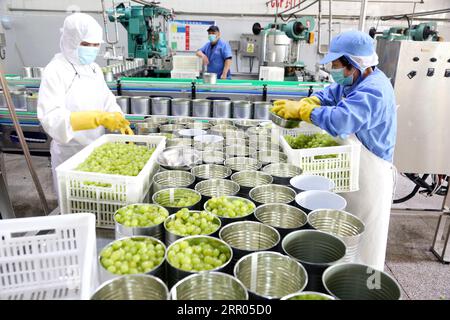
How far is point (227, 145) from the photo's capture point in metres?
2.22

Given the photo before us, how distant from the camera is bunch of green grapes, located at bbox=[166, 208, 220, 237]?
126cm

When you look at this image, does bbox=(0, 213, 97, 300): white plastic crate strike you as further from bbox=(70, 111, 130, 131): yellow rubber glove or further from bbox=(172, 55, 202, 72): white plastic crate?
bbox=(172, 55, 202, 72): white plastic crate

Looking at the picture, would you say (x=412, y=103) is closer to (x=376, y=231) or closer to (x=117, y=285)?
(x=376, y=231)

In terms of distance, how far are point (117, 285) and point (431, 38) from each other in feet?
17.9

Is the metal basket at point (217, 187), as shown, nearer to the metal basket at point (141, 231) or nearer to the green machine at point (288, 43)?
the metal basket at point (141, 231)

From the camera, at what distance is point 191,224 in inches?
51.4

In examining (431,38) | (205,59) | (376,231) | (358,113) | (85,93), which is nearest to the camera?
(358,113)

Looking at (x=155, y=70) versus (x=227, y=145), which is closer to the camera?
(x=227, y=145)

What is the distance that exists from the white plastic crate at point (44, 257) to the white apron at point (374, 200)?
161 centimetres

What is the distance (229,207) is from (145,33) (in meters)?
4.33

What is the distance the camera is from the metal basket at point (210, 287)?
0.97 m

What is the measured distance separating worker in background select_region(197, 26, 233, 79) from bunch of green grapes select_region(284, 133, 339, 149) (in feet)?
11.4

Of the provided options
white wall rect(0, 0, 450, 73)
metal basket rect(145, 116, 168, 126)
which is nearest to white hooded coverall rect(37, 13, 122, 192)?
metal basket rect(145, 116, 168, 126)

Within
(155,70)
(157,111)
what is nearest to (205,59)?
(155,70)
